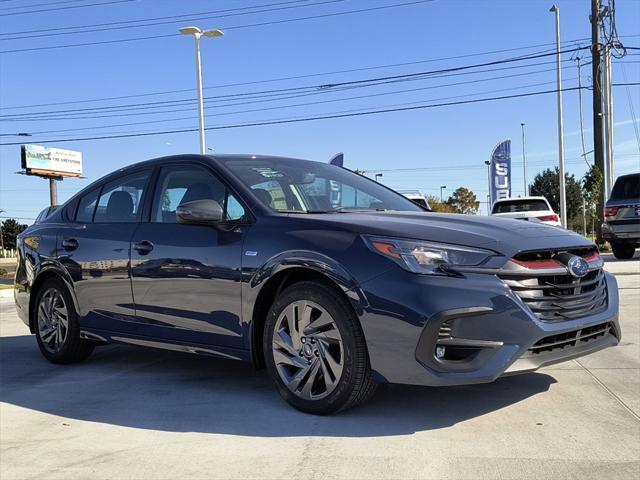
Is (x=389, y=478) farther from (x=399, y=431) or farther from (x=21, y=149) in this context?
(x=21, y=149)

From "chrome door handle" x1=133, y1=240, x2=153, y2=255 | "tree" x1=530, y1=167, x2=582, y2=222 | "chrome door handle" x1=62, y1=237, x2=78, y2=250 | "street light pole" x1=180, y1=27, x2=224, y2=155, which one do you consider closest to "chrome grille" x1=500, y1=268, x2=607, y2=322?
"chrome door handle" x1=133, y1=240, x2=153, y2=255

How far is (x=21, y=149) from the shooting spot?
48.1 m

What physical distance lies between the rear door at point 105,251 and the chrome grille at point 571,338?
9.25 ft

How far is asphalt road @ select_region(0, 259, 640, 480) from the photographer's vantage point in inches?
116

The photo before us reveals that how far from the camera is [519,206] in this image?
15281 mm

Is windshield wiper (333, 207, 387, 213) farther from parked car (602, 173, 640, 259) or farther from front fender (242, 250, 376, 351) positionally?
parked car (602, 173, 640, 259)

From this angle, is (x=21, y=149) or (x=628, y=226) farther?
(x=21, y=149)

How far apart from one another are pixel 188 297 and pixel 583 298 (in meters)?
2.46

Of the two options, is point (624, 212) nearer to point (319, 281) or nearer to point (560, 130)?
point (319, 281)

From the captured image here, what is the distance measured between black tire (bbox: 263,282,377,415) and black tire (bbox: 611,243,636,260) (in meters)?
13.2

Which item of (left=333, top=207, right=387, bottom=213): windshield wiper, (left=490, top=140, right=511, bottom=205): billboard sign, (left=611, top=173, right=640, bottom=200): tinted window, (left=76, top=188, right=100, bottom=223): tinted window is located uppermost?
(left=490, top=140, right=511, bottom=205): billboard sign

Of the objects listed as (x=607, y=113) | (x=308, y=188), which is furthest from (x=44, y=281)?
(x=607, y=113)

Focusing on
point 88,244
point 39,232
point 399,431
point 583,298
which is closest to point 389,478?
point 399,431

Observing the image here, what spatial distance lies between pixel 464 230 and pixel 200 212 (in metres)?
1.63
